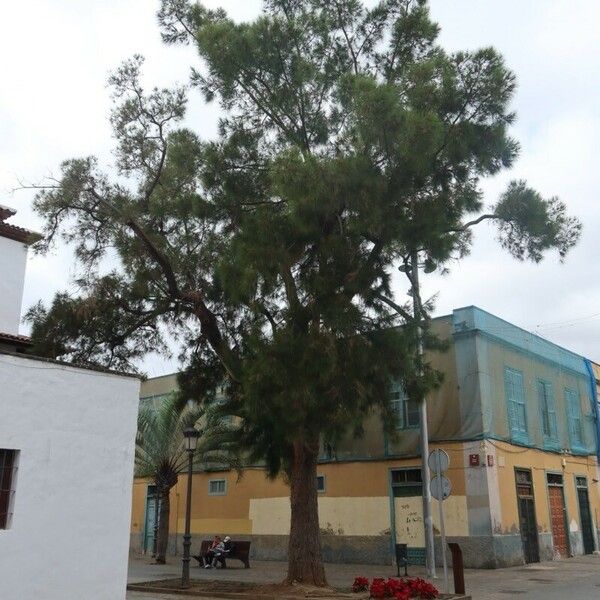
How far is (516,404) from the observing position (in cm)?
2189

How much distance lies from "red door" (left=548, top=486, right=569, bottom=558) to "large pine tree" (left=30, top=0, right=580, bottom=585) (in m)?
10.5

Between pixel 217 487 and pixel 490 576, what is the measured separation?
43.6 ft

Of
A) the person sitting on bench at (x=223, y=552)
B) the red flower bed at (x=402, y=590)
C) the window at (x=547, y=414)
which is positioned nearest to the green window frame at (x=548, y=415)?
the window at (x=547, y=414)

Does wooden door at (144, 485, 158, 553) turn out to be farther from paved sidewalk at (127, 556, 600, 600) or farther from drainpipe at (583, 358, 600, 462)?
drainpipe at (583, 358, 600, 462)

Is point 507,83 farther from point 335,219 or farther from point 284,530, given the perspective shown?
point 284,530

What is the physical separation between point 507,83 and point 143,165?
802 centimetres

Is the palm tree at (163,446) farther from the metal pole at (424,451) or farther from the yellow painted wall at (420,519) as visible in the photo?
the metal pole at (424,451)

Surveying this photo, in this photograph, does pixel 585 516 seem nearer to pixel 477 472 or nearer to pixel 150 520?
pixel 477 472

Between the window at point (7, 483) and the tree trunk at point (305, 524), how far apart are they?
653 cm

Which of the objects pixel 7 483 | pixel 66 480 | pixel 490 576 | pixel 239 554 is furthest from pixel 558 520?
pixel 7 483

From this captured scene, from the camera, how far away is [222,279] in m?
13.8

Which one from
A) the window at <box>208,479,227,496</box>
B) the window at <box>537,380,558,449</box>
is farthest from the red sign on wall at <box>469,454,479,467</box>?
the window at <box>208,479,227,496</box>

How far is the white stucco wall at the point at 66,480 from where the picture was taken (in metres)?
8.82

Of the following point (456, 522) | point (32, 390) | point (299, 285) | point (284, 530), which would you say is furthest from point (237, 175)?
point (284, 530)
